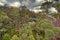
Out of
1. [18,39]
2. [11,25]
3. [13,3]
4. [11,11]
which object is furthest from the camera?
[13,3]

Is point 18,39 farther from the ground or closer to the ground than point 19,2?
closer to the ground

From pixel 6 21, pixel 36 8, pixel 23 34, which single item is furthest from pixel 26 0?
pixel 23 34

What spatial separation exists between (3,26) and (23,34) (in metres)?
2.74

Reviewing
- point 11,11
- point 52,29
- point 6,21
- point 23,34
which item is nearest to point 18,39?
point 23,34

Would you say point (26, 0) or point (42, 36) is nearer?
point (42, 36)

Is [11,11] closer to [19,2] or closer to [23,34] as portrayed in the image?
[19,2]

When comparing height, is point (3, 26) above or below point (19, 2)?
below

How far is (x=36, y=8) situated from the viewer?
21250 mm

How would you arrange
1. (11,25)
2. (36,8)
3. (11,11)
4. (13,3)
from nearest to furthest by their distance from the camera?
(11,25)
(11,11)
(36,8)
(13,3)

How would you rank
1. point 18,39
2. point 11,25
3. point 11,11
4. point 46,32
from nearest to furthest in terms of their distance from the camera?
point 18,39 → point 46,32 → point 11,25 → point 11,11

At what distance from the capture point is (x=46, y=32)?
1145 cm

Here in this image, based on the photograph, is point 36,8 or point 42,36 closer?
point 42,36

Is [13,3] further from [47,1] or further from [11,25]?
[11,25]

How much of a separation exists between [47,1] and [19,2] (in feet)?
11.5
